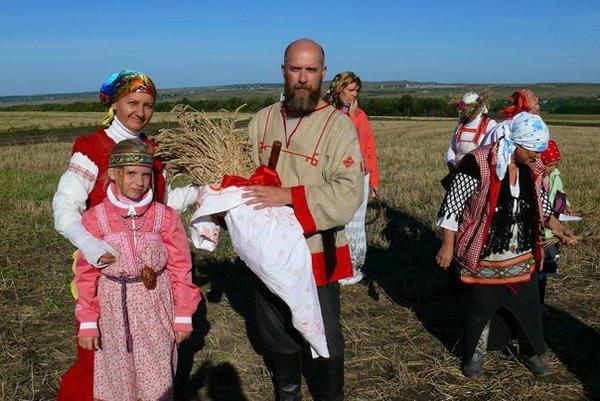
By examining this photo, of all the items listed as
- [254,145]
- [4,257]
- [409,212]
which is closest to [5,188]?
[4,257]

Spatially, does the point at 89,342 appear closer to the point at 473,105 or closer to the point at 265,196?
the point at 265,196

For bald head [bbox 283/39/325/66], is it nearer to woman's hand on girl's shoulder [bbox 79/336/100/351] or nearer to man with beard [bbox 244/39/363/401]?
man with beard [bbox 244/39/363/401]

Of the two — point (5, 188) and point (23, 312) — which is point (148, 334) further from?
point (5, 188)

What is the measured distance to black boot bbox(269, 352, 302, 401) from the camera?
3506 millimetres

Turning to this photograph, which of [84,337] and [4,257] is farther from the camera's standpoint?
[4,257]

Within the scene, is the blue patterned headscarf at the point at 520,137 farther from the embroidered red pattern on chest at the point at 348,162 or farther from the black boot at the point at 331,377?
the black boot at the point at 331,377

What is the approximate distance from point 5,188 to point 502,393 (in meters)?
9.90

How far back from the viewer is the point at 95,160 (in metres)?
3.04

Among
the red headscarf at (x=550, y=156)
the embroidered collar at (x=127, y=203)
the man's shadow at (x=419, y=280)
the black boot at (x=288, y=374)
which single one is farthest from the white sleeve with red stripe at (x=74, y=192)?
the red headscarf at (x=550, y=156)

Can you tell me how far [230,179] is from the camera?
3086 mm

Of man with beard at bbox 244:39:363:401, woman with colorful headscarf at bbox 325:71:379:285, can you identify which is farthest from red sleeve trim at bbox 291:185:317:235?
woman with colorful headscarf at bbox 325:71:379:285

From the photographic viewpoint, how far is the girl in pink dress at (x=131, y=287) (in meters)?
2.93

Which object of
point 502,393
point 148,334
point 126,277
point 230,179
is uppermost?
point 230,179

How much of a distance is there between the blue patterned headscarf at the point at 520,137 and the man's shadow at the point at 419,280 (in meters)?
1.52
